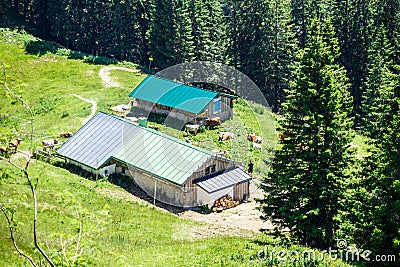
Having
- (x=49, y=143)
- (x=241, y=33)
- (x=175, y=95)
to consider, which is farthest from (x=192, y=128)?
(x=241, y=33)

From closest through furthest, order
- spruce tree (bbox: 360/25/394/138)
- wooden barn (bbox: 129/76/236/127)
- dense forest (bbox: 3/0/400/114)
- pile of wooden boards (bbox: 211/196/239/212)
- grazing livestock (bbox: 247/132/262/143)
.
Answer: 1. pile of wooden boards (bbox: 211/196/239/212)
2. grazing livestock (bbox: 247/132/262/143)
3. wooden barn (bbox: 129/76/236/127)
4. spruce tree (bbox: 360/25/394/138)
5. dense forest (bbox: 3/0/400/114)

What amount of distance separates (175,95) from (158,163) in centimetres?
1783

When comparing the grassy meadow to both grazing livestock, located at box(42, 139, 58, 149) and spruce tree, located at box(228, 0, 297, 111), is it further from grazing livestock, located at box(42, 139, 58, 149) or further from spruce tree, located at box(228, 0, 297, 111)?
spruce tree, located at box(228, 0, 297, 111)

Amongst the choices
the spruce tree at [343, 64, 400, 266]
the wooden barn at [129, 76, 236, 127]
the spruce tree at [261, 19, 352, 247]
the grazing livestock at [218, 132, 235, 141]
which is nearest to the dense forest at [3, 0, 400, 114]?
the wooden barn at [129, 76, 236, 127]

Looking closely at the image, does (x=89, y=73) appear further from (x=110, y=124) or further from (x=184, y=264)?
(x=184, y=264)

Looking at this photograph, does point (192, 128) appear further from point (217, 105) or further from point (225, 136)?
point (217, 105)

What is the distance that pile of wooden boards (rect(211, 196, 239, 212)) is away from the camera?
44.0 meters

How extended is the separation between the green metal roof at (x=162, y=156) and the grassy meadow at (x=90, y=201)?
8.74 feet

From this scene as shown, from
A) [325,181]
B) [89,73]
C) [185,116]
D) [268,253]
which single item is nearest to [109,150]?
[185,116]

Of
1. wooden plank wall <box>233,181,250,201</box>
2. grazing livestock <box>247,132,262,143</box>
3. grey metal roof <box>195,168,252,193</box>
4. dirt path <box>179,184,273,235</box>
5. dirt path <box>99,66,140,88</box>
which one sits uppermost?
dirt path <box>99,66,140,88</box>

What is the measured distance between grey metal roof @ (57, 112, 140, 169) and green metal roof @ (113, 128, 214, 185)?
3.01ft

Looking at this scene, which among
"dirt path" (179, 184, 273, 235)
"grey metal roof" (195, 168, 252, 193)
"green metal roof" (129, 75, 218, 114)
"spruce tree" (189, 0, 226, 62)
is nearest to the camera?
"dirt path" (179, 184, 273, 235)

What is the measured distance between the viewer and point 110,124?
50.5 metres

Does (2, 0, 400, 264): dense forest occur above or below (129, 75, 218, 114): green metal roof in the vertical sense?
above
